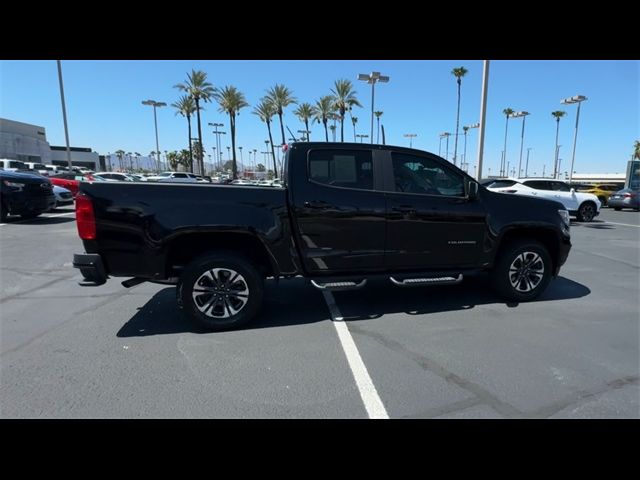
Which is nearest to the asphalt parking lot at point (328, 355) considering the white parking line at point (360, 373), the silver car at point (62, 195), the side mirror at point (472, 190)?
the white parking line at point (360, 373)

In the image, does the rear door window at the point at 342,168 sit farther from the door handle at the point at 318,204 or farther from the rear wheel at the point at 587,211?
the rear wheel at the point at 587,211

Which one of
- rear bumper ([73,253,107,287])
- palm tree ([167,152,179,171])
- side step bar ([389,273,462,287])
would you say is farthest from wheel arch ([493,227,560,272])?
palm tree ([167,152,179,171])

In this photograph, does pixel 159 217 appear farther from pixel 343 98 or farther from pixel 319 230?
pixel 343 98

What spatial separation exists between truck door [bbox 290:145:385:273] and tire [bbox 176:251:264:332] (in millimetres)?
709

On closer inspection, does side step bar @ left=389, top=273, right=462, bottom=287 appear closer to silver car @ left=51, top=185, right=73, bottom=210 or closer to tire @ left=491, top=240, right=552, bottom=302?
tire @ left=491, top=240, right=552, bottom=302

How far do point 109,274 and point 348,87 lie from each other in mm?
40582

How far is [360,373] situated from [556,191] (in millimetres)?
15527

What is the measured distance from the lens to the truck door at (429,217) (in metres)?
4.43

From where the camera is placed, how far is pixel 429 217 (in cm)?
449

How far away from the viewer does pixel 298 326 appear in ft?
13.8

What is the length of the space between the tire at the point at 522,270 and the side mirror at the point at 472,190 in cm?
96

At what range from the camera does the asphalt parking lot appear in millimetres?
2734

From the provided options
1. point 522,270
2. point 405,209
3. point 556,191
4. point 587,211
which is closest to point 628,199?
point 587,211
